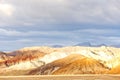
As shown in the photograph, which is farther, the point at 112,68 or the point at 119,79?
the point at 112,68

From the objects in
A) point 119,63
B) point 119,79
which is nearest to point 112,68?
point 119,63

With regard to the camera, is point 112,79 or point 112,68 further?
point 112,68

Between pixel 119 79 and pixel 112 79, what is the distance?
96.4 inches

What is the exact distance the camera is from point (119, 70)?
187250 mm

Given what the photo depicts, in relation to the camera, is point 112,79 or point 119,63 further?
point 119,63

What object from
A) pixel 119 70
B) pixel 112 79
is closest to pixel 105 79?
Answer: pixel 112 79

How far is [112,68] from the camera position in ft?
641

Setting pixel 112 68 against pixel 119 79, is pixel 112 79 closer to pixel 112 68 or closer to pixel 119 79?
pixel 119 79

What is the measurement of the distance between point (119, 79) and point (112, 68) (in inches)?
2909

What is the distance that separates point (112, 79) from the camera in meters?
121

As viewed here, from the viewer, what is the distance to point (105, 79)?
398 feet

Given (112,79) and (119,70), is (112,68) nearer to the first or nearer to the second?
(119,70)

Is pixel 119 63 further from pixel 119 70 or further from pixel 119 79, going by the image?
pixel 119 79

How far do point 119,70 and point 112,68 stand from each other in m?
8.35
